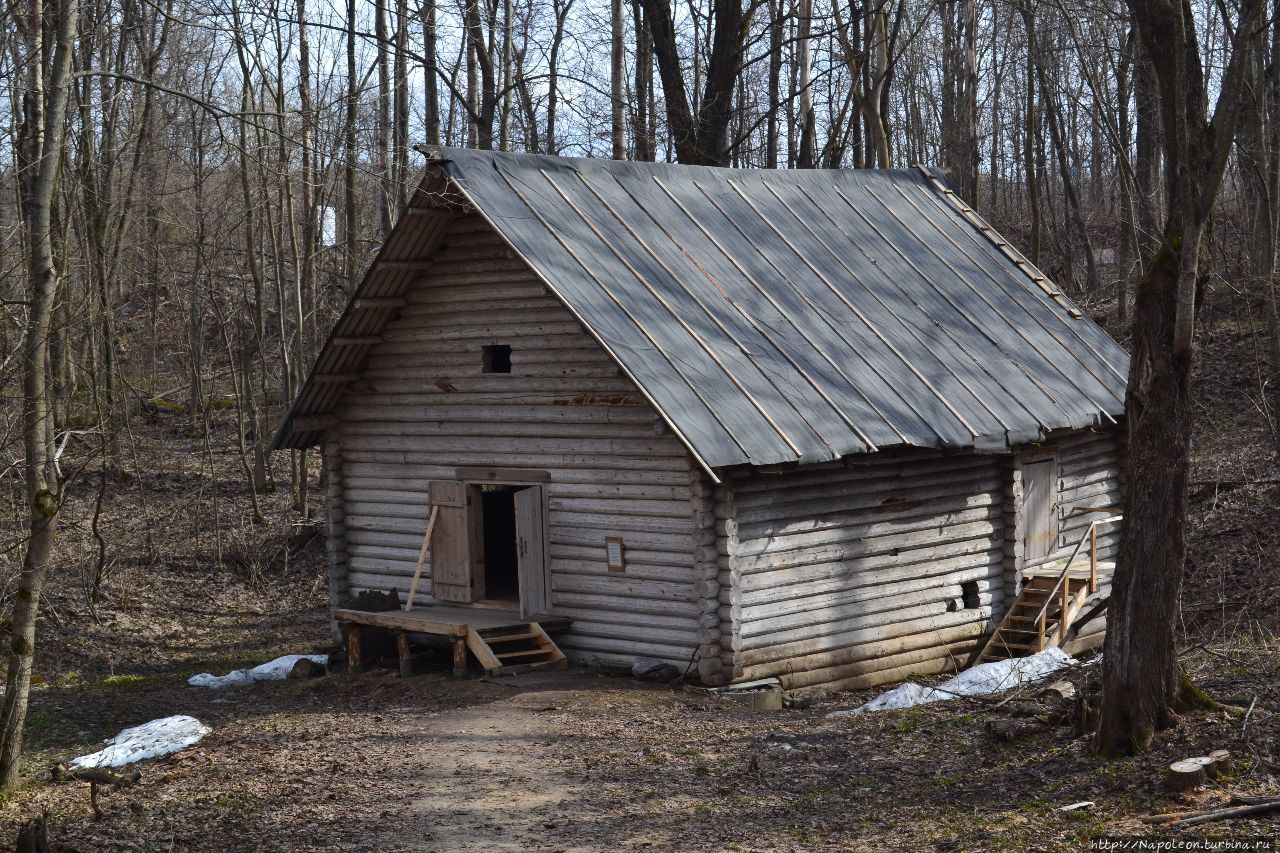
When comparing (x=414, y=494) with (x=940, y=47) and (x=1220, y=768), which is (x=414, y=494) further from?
(x=940, y=47)

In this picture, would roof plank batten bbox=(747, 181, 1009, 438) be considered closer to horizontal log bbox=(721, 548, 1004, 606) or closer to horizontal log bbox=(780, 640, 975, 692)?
horizontal log bbox=(721, 548, 1004, 606)

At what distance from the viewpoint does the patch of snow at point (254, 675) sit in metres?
16.7

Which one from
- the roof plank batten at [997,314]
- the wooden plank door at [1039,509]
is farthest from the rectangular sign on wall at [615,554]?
the roof plank batten at [997,314]

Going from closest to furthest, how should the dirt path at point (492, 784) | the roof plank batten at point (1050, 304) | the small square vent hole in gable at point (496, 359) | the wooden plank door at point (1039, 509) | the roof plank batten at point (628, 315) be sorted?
the dirt path at point (492, 784)
the roof plank batten at point (628, 315)
the small square vent hole in gable at point (496, 359)
the wooden plank door at point (1039, 509)
the roof plank batten at point (1050, 304)

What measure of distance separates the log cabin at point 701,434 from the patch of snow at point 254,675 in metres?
1.32

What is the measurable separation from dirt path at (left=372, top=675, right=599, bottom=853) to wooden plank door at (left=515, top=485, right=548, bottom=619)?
1.93m

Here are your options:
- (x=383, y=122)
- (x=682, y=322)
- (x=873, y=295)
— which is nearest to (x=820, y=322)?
(x=873, y=295)

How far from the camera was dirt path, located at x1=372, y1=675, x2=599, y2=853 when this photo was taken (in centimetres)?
938

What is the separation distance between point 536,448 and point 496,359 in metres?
1.46

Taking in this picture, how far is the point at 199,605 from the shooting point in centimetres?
2159

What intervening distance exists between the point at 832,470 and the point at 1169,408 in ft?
21.1

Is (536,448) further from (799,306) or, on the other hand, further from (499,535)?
(499,535)

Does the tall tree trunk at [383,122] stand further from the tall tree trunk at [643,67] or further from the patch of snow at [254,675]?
the patch of snow at [254,675]

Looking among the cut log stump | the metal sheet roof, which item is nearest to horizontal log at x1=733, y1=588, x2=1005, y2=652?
the metal sheet roof
